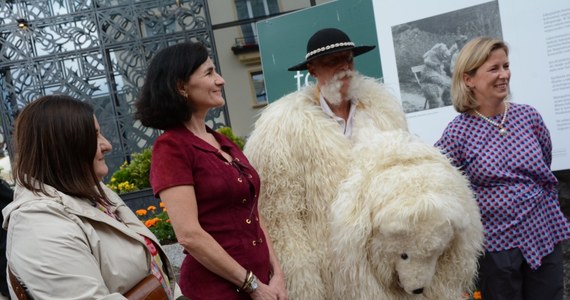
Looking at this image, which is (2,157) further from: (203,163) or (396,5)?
(203,163)

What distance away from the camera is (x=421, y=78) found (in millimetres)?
3660

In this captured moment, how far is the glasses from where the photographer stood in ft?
6.66

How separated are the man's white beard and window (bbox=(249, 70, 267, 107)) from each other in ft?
26.3

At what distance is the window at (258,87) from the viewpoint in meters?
10.1

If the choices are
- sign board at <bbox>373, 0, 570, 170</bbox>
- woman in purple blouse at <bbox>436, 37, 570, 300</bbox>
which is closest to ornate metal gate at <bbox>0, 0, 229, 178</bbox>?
sign board at <bbox>373, 0, 570, 170</bbox>

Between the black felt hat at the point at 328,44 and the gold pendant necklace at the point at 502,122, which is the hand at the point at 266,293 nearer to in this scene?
the black felt hat at the point at 328,44

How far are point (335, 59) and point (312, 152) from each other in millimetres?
411

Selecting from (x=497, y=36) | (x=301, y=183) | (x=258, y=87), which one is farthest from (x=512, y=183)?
(x=258, y=87)

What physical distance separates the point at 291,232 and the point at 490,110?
1007mm

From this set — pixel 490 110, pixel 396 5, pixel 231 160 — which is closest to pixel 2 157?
pixel 396 5

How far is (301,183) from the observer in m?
1.92

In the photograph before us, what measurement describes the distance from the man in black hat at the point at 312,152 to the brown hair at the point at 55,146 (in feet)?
2.47

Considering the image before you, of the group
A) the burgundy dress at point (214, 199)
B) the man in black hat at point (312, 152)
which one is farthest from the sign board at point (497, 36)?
the burgundy dress at point (214, 199)

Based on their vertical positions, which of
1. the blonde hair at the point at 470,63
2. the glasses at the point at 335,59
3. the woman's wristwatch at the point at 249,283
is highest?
the glasses at the point at 335,59
